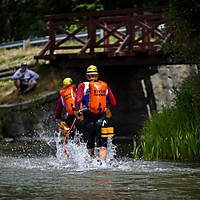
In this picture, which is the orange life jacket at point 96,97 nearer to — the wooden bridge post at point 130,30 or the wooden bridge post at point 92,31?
the wooden bridge post at point 130,30

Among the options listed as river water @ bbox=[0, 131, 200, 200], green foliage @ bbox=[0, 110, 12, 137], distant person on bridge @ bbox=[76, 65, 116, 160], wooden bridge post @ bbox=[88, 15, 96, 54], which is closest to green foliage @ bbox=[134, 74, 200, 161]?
river water @ bbox=[0, 131, 200, 200]

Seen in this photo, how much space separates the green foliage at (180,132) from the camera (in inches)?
407

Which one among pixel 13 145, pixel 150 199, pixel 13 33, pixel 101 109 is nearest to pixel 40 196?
pixel 150 199

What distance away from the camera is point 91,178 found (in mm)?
7922

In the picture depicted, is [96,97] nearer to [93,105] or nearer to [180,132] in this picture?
[93,105]

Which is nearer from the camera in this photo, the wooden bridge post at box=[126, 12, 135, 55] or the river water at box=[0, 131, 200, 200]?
the river water at box=[0, 131, 200, 200]

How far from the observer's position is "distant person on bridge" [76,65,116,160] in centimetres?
962

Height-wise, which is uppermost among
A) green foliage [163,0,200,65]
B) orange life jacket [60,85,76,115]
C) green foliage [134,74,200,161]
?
green foliage [163,0,200,65]

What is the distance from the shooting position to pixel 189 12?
10.8m

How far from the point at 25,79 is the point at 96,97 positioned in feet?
31.7

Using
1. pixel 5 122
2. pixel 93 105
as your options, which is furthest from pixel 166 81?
pixel 93 105

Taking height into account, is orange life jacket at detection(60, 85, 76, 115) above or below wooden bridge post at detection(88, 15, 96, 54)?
below

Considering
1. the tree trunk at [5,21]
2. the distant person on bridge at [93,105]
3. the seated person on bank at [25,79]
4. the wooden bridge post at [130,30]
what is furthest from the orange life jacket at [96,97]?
the tree trunk at [5,21]

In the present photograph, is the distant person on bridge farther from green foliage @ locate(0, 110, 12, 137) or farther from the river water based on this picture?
green foliage @ locate(0, 110, 12, 137)
